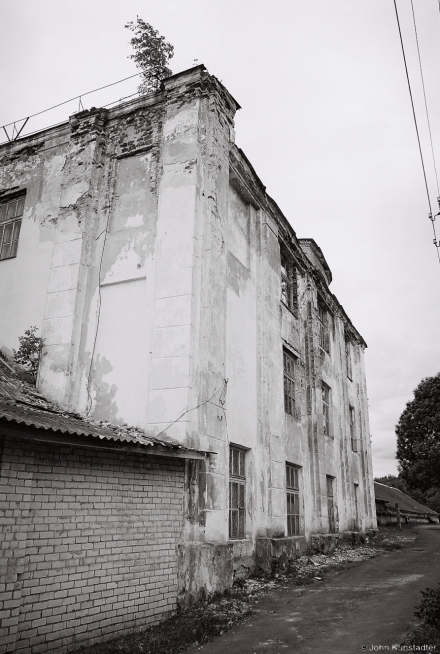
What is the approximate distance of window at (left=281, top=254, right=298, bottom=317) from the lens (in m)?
15.7

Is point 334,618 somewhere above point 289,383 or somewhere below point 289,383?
below

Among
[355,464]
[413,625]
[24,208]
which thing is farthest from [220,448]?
[355,464]

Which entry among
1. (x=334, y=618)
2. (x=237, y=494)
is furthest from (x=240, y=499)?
(x=334, y=618)

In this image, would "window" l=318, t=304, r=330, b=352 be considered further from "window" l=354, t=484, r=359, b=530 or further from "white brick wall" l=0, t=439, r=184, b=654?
"white brick wall" l=0, t=439, r=184, b=654

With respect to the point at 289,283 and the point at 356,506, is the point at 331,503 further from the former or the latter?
the point at 289,283

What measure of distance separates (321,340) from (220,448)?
407 inches

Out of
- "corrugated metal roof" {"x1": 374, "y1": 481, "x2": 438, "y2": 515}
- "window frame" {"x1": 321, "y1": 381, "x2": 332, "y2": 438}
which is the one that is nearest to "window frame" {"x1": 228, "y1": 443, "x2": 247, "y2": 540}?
"window frame" {"x1": 321, "y1": 381, "x2": 332, "y2": 438}

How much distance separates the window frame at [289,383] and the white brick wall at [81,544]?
21.4ft

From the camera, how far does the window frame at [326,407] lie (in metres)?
17.5

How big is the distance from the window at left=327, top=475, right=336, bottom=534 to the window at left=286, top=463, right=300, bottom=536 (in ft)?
10.5

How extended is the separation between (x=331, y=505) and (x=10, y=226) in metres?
12.8

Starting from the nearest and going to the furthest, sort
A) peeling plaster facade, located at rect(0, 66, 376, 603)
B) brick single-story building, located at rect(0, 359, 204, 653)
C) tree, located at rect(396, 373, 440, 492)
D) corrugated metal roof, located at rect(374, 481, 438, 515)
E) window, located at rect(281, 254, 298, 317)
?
brick single-story building, located at rect(0, 359, 204, 653) → peeling plaster facade, located at rect(0, 66, 376, 603) → window, located at rect(281, 254, 298, 317) → tree, located at rect(396, 373, 440, 492) → corrugated metal roof, located at rect(374, 481, 438, 515)

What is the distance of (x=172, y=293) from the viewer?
9.16m

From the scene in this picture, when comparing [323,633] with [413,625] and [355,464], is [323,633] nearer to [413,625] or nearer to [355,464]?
[413,625]
